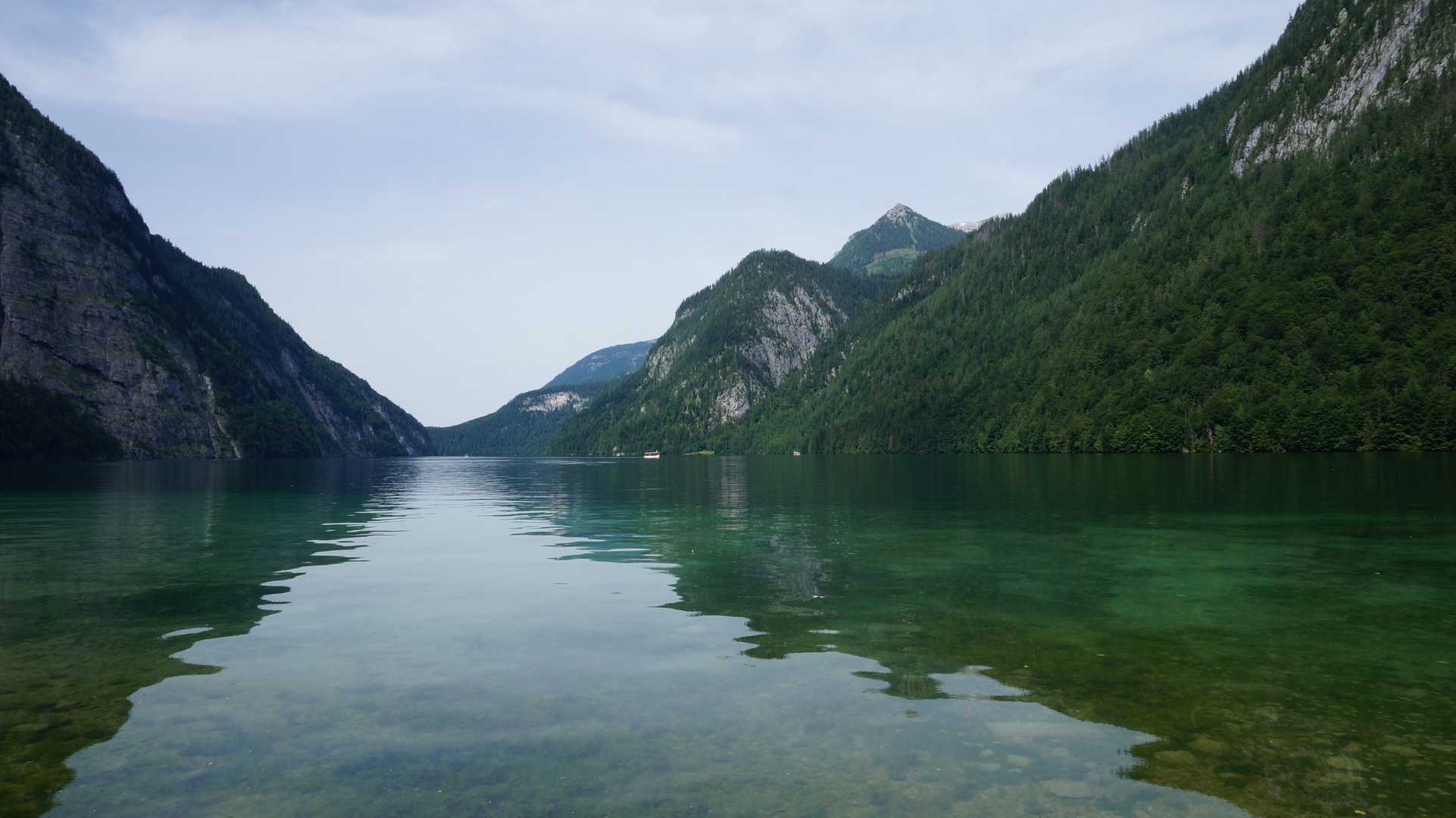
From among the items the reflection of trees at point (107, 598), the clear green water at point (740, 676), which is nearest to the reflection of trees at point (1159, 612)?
the clear green water at point (740, 676)

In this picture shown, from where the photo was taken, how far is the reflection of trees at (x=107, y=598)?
10.2m

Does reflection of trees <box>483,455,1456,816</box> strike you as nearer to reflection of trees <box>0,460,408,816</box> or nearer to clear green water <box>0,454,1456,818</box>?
clear green water <box>0,454,1456,818</box>

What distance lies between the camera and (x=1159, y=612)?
17.0 meters

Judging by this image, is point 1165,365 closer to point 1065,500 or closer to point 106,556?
point 1065,500

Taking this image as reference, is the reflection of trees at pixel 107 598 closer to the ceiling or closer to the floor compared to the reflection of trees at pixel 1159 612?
closer to the floor

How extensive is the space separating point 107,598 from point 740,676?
56.8 ft

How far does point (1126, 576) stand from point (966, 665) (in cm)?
1113

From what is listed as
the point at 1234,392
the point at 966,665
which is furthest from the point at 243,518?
the point at 1234,392

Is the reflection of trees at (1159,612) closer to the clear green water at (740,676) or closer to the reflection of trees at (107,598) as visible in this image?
the clear green water at (740,676)

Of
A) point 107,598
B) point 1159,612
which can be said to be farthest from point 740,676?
point 107,598

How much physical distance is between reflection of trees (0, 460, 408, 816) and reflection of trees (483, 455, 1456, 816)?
392 inches

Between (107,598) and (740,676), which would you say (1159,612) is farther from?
(107,598)

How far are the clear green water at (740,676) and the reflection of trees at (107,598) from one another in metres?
0.10

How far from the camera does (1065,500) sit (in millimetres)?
49031
